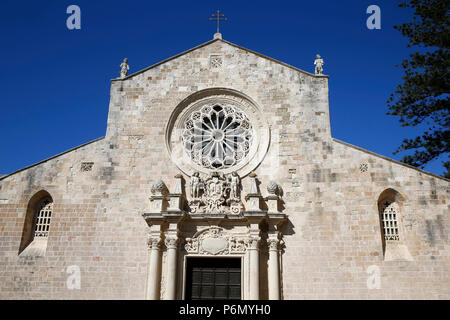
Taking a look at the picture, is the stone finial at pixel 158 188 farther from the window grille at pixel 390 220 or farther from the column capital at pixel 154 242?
the window grille at pixel 390 220

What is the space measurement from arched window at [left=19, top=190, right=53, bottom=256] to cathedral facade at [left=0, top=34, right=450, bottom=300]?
1.3 inches

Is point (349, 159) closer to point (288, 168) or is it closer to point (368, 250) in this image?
point (288, 168)

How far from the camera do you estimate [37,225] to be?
14.5 m

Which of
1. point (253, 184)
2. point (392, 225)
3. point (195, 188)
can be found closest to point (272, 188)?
point (253, 184)

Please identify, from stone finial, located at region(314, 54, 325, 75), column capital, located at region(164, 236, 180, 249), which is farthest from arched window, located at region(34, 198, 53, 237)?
stone finial, located at region(314, 54, 325, 75)

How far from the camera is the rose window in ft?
49.4

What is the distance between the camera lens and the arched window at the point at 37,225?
46.1ft

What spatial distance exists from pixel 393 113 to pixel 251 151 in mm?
6084

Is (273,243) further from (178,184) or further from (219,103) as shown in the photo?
(219,103)

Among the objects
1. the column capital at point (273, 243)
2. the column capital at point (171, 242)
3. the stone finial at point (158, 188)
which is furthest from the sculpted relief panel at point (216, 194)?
the column capital at point (273, 243)

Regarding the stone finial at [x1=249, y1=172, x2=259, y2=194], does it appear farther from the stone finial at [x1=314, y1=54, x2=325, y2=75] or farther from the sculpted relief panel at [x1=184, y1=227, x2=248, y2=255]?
the stone finial at [x1=314, y1=54, x2=325, y2=75]

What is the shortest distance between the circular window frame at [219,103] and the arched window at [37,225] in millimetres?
4173

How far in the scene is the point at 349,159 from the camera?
14.3 m

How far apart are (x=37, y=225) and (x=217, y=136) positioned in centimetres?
627
